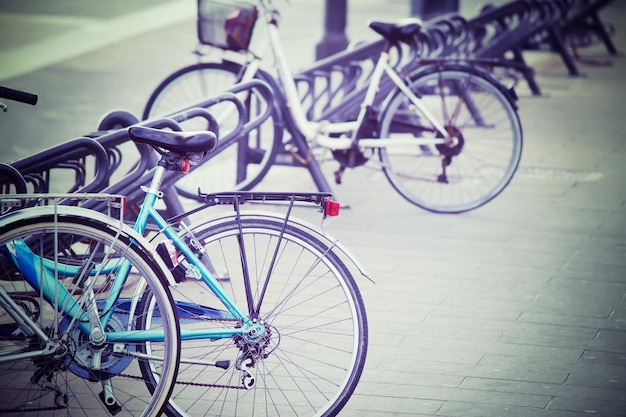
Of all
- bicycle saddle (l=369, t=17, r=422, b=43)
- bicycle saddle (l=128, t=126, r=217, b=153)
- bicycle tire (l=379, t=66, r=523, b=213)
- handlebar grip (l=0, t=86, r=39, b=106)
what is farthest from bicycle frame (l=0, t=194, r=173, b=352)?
bicycle saddle (l=369, t=17, r=422, b=43)

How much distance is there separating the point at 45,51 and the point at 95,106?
360 cm

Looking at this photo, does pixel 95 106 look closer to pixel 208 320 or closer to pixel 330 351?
pixel 330 351

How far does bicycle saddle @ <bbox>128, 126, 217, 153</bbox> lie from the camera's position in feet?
12.4

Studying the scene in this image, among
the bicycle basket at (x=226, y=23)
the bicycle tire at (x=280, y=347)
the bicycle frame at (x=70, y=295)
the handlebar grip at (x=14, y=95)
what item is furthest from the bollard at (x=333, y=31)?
the bicycle frame at (x=70, y=295)

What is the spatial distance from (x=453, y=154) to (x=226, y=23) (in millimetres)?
Result: 1733

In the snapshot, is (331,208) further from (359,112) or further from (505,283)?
(359,112)

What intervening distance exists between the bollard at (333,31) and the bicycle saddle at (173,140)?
9.14 meters

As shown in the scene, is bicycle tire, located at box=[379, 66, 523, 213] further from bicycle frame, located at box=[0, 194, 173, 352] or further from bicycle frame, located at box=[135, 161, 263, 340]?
bicycle frame, located at box=[0, 194, 173, 352]

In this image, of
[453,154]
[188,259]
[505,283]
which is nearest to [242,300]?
[188,259]

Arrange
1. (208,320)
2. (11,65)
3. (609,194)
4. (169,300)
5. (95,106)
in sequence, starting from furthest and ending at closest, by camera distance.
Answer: (11,65)
(95,106)
(609,194)
(208,320)
(169,300)

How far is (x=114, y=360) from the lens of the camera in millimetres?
3920

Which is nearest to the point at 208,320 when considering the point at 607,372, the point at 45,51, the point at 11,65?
the point at 607,372

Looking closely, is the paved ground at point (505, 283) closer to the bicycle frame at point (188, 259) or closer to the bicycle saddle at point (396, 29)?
the bicycle frame at point (188, 259)

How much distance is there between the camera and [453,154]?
295 inches
